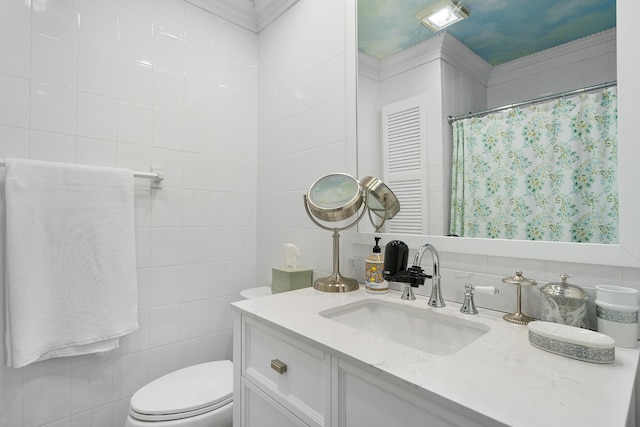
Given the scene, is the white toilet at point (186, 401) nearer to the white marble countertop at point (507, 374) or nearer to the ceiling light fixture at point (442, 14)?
the white marble countertop at point (507, 374)

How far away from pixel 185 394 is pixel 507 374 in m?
1.16

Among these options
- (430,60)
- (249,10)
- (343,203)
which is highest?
(249,10)

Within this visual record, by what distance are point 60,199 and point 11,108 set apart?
378 mm

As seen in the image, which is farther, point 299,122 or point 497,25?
point 299,122

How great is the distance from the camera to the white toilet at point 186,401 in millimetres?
1109

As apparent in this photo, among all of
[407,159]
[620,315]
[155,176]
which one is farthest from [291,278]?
[620,315]

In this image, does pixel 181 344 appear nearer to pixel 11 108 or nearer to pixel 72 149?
pixel 72 149

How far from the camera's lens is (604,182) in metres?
0.78

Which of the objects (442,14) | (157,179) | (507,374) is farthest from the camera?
(157,179)

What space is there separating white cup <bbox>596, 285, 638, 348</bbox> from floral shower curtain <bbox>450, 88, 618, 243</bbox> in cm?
15

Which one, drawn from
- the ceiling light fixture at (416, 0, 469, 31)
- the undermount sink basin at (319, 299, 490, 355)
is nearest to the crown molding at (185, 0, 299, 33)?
the ceiling light fixture at (416, 0, 469, 31)

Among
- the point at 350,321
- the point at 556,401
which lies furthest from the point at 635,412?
the point at 350,321

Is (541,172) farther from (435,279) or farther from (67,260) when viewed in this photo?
(67,260)

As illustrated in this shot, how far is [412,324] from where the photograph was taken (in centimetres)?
97
